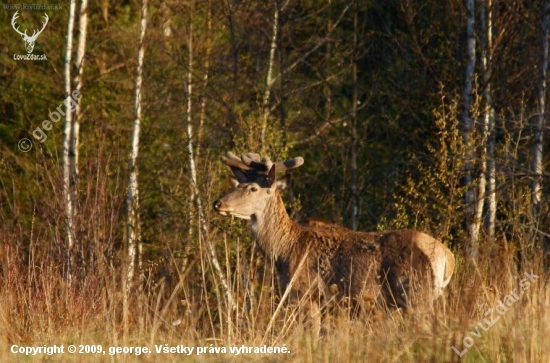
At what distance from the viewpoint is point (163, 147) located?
21.8 meters

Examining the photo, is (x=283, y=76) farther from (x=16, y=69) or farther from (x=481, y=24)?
(x=16, y=69)

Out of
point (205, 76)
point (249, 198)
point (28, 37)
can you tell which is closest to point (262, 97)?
point (205, 76)

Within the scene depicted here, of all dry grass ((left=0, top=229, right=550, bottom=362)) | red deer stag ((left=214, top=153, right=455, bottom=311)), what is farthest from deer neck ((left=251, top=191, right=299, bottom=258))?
dry grass ((left=0, top=229, right=550, bottom=362))

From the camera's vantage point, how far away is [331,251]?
449 inches

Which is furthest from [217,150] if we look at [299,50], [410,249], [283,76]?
[410,249]

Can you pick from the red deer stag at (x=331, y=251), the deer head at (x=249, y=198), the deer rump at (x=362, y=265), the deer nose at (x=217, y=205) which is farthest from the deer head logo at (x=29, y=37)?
the deer rump at (x=362, y=265)

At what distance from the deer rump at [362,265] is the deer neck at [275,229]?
0.71 ft
